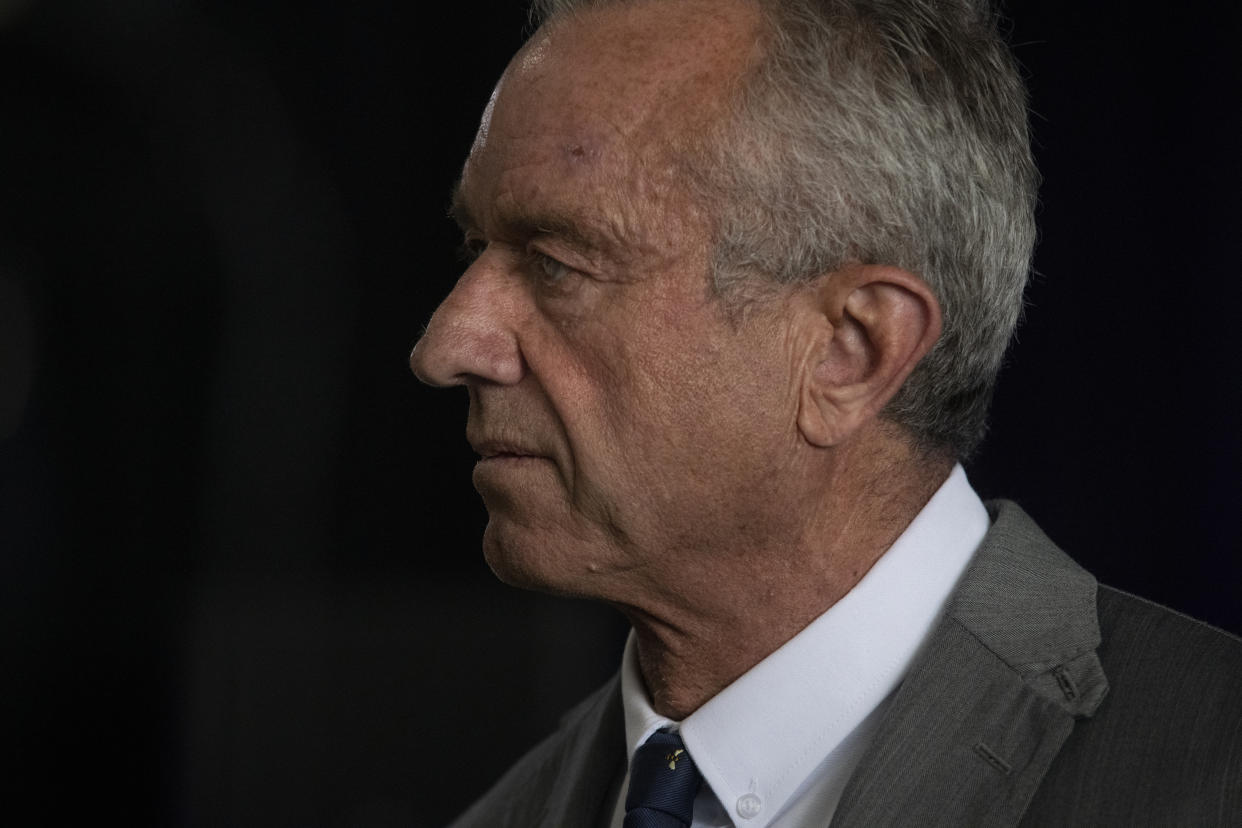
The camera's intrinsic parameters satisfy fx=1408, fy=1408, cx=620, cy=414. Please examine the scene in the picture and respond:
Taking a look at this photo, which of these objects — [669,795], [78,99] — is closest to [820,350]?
[669,795]

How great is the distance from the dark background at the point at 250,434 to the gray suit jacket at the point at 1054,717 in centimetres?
98

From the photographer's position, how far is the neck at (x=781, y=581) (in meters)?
1.54

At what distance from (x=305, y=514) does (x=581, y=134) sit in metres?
1.64

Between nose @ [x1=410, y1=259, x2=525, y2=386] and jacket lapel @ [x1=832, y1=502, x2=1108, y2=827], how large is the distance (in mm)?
541

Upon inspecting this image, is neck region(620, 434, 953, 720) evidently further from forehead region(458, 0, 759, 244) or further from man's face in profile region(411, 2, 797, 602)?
forehead region(458, 0, 759, 244)

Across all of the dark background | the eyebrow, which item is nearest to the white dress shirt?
the eyebrow

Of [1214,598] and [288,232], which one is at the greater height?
[288,232]

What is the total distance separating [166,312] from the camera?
2812 millimetres

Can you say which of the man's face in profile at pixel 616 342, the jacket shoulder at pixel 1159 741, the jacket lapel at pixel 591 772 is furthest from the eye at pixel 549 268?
the jacket shoulder at pixel 1159 741

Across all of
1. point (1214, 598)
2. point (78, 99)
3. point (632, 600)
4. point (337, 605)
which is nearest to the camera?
point (632, 600)

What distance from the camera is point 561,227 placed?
4.90 feet

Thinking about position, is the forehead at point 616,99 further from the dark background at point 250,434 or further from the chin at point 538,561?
the dark background at point 250,434

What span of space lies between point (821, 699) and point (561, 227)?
1.88 feet

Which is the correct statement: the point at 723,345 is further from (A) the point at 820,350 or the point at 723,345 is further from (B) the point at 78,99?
(B) the point at 78,99
